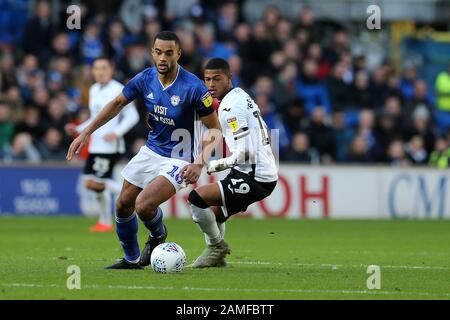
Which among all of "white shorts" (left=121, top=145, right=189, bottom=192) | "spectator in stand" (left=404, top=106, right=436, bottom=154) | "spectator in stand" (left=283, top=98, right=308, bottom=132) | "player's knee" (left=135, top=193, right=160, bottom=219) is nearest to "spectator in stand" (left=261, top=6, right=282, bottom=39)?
"spectator in stand" (left=283, top=98, right=308, bottom=132)

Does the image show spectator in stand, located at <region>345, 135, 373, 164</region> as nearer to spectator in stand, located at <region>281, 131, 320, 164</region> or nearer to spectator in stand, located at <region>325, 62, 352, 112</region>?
spectator in stand, located at <region>281, 131, 320, 164</region>

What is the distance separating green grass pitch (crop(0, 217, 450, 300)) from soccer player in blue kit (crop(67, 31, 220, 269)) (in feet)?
1.84

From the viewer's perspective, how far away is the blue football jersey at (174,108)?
10789mm

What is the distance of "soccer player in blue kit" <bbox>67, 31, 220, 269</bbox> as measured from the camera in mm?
10688

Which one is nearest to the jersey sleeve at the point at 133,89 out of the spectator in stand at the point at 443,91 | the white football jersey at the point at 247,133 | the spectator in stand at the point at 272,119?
the white football jersey at the point at 247,133

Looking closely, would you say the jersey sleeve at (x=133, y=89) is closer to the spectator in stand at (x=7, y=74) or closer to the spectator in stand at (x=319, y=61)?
the spectator in stand at (x=7, y=74)

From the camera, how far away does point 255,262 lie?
1203cm

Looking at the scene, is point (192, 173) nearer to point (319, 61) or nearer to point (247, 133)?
point (247, 133)

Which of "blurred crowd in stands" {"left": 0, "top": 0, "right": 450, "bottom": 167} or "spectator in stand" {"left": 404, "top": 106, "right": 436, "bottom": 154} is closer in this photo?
"blurred crowd in stands" {"left": 0, "top": 0, "right": 450, "bottom": 167}

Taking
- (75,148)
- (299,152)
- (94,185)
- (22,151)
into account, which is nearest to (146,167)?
(75,148)

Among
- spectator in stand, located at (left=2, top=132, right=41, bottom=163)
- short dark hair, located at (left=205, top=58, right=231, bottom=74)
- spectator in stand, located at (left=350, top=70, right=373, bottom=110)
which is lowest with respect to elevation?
spectator in stand, located at (left=2, top=132, right=41, bottom=163)

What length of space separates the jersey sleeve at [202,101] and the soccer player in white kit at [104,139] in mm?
5873

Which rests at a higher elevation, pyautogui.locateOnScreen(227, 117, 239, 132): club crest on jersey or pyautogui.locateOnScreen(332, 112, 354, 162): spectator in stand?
pyautogui.locateOnScreen(227, 117, 239, 132): club crest on jersey

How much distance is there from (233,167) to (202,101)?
2.82ft
